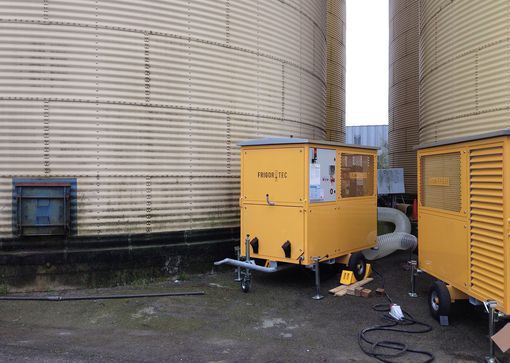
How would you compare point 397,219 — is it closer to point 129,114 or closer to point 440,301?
point 440,301

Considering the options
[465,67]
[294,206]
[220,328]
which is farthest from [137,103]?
[465,67]

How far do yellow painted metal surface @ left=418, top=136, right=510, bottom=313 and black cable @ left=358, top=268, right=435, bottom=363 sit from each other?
2.27 ft

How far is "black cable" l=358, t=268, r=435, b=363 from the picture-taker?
14.5 feet

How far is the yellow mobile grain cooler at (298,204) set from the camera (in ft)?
22.0

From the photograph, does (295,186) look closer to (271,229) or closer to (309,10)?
(271,229)

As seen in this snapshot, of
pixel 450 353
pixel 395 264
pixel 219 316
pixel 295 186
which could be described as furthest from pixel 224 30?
pixel 450 353

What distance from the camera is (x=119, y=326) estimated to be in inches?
209

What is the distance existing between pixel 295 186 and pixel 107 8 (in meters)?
4.25

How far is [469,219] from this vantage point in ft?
16.2

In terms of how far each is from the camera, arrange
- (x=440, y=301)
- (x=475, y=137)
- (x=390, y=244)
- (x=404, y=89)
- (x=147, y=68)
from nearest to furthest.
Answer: (x=475, y=137) < (x=440, y=301) < (x=147, y=68) < (x=390, y=244) < (x=404, y=89)

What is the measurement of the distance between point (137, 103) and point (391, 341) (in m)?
5.33

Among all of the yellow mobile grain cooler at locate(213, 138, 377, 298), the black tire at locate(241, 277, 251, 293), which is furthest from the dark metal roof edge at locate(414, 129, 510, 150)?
the black tire at locate(241, 277, 251, 293)

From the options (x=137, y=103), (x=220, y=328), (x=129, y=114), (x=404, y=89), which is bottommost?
(x=220, y=328)

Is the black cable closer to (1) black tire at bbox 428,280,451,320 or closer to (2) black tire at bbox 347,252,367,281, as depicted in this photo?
(1) black tire at bbox 428,280,451,320
